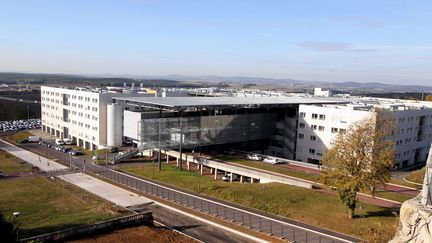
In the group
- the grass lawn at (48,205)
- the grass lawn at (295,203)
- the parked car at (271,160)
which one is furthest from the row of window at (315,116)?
the grass lawn at (48,205)

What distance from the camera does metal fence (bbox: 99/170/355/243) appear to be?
38.8 meters

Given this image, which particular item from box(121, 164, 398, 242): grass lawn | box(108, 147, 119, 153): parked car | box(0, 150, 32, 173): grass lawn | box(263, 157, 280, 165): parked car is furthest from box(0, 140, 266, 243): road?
box(263, 157, 280, 165): parked car

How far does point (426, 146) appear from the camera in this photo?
91.6 metres

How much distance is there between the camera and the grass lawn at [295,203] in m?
42.0

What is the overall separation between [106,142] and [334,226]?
222 feet

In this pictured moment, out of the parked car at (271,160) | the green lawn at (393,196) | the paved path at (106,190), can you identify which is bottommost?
the paved path at (106,190)

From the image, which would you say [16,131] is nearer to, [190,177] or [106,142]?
[106,142]

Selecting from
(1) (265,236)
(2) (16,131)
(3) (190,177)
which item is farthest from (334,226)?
(2) (16,131)

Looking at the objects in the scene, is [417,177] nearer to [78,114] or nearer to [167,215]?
[167,215]

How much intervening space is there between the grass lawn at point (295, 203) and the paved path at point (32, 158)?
22570 mm

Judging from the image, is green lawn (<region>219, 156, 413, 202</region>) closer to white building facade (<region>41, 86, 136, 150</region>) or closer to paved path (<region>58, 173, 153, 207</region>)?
paved path (<region>58, 173, 153, 207</region>)

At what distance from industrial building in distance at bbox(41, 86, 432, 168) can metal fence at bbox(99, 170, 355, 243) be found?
1697cm

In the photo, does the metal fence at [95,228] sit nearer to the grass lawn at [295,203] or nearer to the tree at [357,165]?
the grass lawn at [295,203]

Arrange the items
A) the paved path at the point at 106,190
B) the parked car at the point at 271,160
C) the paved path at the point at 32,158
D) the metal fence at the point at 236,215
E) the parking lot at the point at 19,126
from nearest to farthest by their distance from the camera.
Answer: the metal fence at the point at 236,215
the paved path at the point at 106,190
the paved path at the point at 32,158
the parked car at the point at 271,160
the parking lot at the point at 19,126
